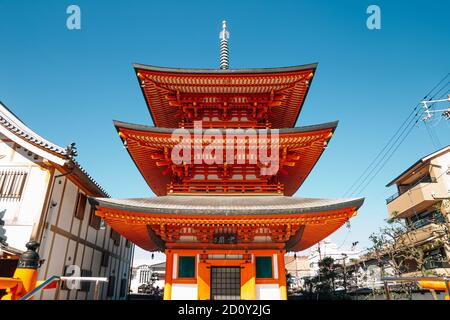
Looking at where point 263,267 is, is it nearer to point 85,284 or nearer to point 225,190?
point 225,190

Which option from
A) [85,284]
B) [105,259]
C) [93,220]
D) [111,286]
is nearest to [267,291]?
[85,284]

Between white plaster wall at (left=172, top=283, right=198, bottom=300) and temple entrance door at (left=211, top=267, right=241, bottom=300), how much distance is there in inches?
29.3

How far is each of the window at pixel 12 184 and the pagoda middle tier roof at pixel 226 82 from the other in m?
6.75

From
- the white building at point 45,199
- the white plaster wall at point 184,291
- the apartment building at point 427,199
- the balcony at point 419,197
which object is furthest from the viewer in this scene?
the balcony at point 419,197

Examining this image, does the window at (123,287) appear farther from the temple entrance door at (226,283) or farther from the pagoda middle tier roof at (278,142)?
the temple entrance door at (226,283)

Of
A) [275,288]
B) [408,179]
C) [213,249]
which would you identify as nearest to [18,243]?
[213,249]

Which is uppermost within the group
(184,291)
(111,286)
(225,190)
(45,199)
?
(225,190)

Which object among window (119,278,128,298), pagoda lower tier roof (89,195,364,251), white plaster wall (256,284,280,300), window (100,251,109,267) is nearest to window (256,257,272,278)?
white plaster wall (256,284,280,300)

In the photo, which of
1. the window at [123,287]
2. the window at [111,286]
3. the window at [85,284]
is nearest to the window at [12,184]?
the window at [85,284]

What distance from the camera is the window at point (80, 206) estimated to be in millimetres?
15070

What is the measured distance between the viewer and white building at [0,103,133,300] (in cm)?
1178

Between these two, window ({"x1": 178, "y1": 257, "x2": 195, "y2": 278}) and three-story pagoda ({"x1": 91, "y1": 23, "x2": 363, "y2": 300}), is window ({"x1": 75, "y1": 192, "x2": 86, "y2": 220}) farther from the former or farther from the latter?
window ({"x1": 178, "y1": 257, "x2": 195, "y2": 278})

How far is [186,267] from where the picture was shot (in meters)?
11.0

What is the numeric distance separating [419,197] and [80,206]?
30100 millimetres
